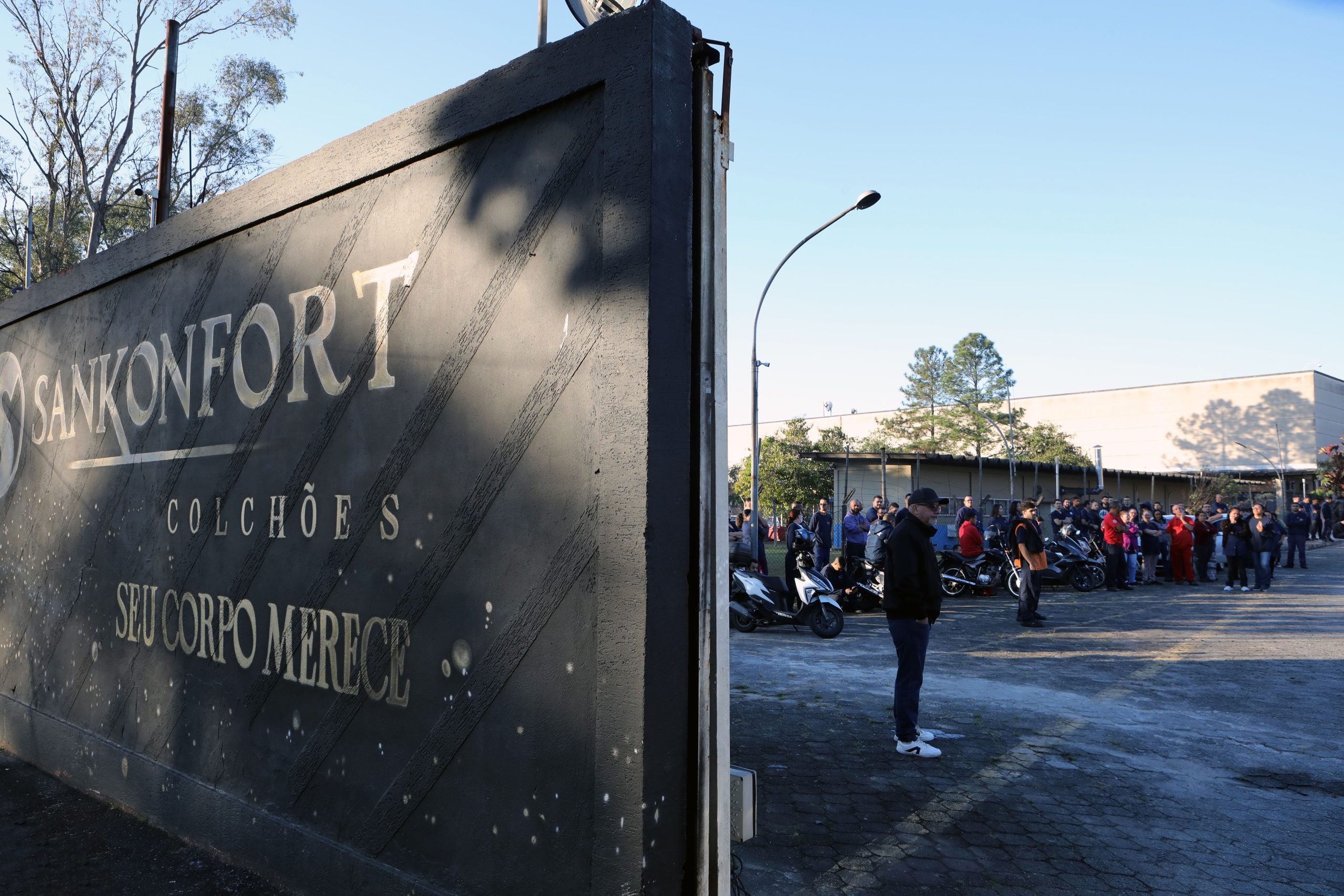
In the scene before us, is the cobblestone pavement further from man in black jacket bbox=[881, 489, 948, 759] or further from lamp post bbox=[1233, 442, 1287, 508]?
lamp post bbox=[1233, 442, 1287, 508]

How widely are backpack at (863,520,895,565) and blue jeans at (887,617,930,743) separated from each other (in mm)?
6241

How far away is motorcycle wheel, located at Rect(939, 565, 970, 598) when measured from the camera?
16.2 m

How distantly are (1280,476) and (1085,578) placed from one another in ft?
177

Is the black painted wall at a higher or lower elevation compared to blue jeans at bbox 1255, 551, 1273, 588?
higher

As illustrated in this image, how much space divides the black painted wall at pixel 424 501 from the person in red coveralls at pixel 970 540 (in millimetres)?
13663

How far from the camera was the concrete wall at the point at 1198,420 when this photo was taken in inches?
2955

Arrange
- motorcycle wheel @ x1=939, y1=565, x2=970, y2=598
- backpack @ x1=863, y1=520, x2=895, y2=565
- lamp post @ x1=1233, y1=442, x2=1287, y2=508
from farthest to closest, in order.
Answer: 1. lamp post @ x1=1233, y1=442, x2=1287, y2=508
2. motorcycle wheel @ x1=939, y1=565, x2=970, y2=598
3. backpack @ x1=863, y1=520, x2=895, y2=565

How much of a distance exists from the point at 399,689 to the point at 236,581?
1180mm

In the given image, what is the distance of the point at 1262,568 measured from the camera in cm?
1792

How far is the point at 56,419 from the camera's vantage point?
208 inches

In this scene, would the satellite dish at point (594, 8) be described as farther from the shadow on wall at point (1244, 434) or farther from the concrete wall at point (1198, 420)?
the shadow on wall at point (1244, 434)

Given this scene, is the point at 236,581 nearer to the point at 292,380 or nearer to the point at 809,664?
the point at 292,380

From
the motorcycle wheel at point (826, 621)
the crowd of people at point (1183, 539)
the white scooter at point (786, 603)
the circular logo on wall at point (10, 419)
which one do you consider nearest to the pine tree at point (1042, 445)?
the crowd of people at point (1183, 539)

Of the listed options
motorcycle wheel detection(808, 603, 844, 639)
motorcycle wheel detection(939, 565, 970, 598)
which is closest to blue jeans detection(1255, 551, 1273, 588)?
motorcycle wheel detection(939, 565, 970, 598)
